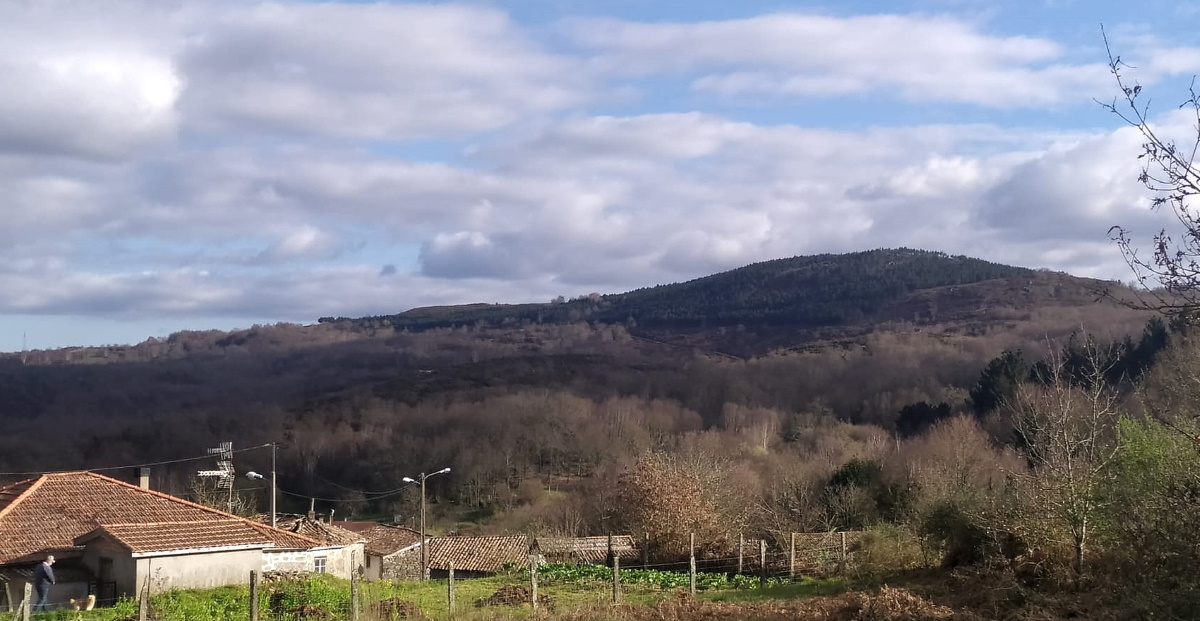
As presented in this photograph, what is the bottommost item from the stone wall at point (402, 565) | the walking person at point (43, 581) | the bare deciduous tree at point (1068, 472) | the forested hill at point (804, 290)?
the stone wall at point (402, 565)

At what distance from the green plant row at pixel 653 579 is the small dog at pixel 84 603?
10.2m

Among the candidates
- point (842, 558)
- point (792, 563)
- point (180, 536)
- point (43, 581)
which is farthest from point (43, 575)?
point (842, 558)

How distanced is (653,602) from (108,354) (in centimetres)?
17823

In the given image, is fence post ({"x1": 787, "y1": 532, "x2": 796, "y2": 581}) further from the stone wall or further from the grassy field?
the stone wall

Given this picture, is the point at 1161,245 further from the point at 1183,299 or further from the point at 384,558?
the point at 384,558

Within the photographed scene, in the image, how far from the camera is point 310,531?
126 feet

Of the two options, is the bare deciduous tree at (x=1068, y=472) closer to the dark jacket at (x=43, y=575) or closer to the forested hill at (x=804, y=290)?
the dark jacket at (x=43, y=575)

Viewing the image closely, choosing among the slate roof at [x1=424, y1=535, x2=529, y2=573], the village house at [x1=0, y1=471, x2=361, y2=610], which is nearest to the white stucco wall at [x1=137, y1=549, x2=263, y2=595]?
the village house at [x1=0, y1=471, x2=361, y2=610]

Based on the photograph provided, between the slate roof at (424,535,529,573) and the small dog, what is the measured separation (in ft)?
66.2

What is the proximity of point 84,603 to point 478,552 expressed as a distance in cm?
2477

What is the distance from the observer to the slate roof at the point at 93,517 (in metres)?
24.7

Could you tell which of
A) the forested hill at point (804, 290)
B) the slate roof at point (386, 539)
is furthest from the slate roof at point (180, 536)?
the forested hill at point (804, 290)

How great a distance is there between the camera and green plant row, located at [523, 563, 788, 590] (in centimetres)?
2452

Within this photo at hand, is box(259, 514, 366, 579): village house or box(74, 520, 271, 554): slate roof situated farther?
box(259, 514, 366, 579): village house
